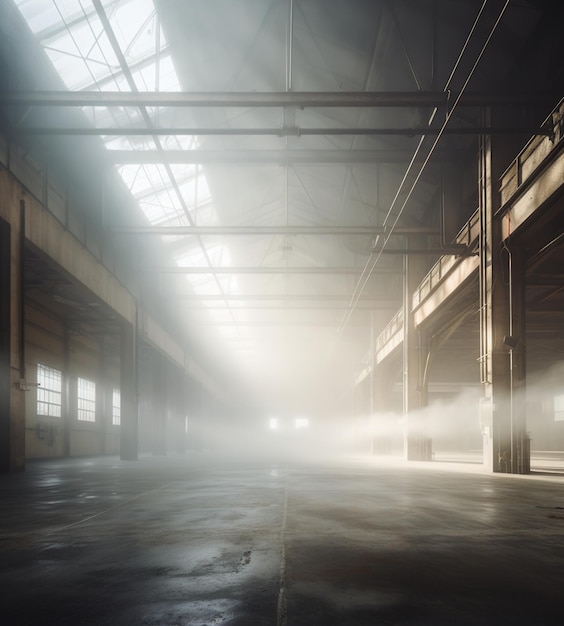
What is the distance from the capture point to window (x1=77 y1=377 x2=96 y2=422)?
24484 millimetres

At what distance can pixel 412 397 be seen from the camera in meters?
21.9

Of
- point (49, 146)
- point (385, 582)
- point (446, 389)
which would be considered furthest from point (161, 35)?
point (446, 389)

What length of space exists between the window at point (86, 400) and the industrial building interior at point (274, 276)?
0.14 metres

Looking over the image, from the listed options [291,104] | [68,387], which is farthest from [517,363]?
[68,387]

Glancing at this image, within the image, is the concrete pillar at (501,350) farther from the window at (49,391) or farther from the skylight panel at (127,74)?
the window at (49,391)

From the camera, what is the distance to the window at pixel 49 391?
20.2 metres

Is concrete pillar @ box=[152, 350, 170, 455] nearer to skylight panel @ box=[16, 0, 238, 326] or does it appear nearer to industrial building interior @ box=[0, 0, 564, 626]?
industrial building interior @ box=[0, 0, 564, 626]

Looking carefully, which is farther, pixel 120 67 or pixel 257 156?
pixel 257 156

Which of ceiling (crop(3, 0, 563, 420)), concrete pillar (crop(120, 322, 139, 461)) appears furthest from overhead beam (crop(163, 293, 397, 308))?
concrete pillar (crop(120, 322, 139, 461))

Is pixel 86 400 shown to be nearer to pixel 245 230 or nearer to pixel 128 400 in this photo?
pixel 128 400

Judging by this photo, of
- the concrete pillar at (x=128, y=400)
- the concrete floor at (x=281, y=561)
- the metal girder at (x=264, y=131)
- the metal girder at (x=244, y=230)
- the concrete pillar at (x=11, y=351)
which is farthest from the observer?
the concrete pillar at (x=128, y=400)

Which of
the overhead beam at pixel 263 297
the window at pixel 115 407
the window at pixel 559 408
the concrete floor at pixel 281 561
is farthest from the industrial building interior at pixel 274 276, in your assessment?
A: the window at pixel 559 408

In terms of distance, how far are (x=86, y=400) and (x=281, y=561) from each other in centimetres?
2303

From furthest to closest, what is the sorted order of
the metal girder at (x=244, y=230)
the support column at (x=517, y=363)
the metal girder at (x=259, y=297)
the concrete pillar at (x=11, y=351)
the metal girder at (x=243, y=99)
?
the metal girder at (x=259, y=297) → the metal girder at (x=244, y=230) → the support column at (x=517, y=363) → the metal girder at (x=243, y=99) → the concrete pillar at (x=11, y=351)
